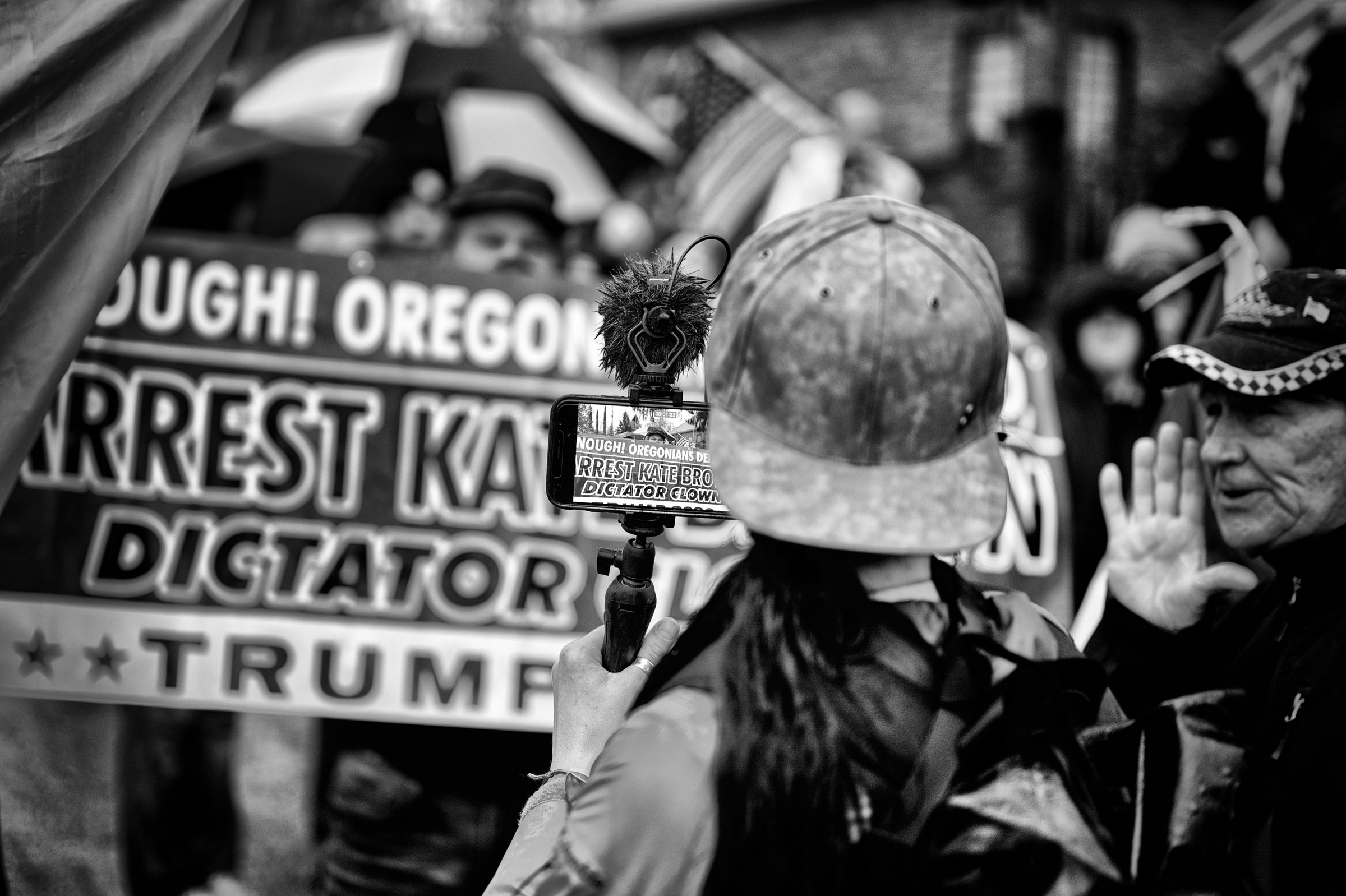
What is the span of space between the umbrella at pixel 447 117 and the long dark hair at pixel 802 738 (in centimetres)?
532

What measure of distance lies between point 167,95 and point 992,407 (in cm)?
172

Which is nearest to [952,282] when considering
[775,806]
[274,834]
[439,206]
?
[775,806]

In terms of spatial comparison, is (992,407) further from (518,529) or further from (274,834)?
(274,834)

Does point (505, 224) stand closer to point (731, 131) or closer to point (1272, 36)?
point (1272, 36)

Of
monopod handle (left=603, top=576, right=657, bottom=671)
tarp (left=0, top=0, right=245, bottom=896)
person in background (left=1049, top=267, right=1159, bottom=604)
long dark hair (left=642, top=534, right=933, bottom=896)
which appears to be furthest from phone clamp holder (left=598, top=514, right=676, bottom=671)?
person in background (left=1049, top=267, right=1159, bottom=604)

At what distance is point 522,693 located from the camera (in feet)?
11.5

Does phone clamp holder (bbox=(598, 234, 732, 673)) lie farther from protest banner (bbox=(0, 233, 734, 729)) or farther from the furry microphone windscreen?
protest banner (bbox=(0, 233, 734, 729))

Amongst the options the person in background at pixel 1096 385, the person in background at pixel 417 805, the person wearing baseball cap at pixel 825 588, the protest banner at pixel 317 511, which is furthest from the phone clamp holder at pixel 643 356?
the person in background at pixel 1096 385

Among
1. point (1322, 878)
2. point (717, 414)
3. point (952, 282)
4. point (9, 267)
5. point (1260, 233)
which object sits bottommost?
point (1322, 878)

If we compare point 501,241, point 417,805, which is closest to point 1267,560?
point 417,805

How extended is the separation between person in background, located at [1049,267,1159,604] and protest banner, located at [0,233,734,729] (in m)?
1.21

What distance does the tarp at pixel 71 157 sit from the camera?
6.91ft

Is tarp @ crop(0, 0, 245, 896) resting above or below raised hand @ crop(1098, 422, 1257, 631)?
above

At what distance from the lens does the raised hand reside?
2014 mm
